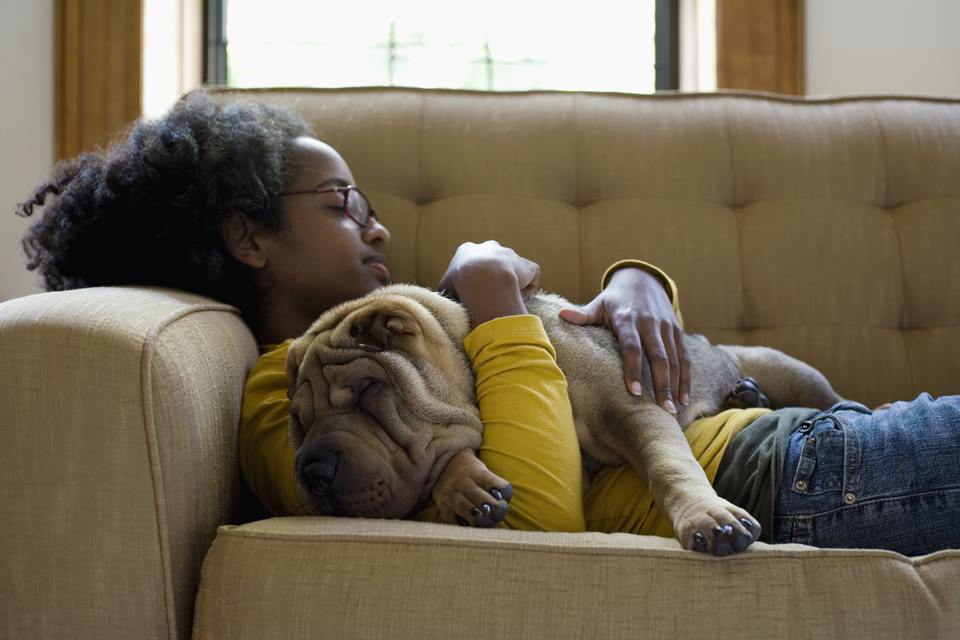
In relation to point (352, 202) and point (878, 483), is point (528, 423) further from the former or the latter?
point (352, 202)

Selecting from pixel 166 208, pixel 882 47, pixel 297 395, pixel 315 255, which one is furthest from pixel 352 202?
pixel 882 47

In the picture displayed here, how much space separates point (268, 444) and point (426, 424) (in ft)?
1.04

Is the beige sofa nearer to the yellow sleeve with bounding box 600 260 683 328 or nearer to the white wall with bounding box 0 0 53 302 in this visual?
the yellow sleeve with bounding box 600 260 683 328

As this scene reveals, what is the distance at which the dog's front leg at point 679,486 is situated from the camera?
129 centimetres

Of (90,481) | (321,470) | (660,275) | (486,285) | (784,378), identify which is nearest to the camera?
(90,481)

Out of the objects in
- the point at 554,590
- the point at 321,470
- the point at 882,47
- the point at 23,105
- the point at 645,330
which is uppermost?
the point at 882,47

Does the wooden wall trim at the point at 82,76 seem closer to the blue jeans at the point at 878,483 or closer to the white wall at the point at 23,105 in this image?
the white wall at the point at 23,105

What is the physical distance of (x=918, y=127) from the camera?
255 centimetres

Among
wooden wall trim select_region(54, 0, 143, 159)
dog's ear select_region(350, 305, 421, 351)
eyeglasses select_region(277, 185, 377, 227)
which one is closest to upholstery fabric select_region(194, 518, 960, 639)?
dog's ear select_region(350, 305, 421, 351)

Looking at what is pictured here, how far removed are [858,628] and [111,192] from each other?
5.40 ft

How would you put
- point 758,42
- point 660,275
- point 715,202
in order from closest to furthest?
1. point 660,275
2. point 715,202
3. point 758,42

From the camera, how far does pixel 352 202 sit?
2.12 meters

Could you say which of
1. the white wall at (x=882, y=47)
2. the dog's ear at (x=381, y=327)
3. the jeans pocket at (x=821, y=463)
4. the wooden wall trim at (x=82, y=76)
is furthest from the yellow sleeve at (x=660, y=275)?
the wooden wall trim at (x=82, y=76)

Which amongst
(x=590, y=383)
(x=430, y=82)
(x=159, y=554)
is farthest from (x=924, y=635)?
(x=430, y=82)
